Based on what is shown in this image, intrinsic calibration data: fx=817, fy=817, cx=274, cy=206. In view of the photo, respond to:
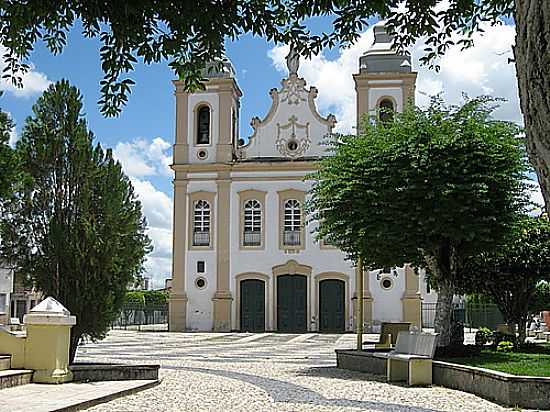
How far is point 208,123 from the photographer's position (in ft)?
126

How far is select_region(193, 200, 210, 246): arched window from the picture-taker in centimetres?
3744

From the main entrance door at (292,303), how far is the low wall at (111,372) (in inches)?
949

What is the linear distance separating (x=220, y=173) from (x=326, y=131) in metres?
5.32

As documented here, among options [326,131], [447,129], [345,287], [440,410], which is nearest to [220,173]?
[326,131]

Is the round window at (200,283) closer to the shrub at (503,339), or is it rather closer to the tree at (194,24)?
the shrub at (503,339)

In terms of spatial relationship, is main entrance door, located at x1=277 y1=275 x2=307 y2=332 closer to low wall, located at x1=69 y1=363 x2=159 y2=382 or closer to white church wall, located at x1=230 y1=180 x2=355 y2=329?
white church wall, located at x1=230 y1=180 x2=355 y2=329

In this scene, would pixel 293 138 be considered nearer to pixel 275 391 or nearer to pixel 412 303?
pixel 412 303

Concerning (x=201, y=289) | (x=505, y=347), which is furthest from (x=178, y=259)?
(x=505, y=347)

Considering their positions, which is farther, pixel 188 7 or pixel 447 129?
pixel 447 129

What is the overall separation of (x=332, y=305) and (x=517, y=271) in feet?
61.0

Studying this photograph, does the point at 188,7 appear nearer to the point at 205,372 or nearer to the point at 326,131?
the point at 205,372

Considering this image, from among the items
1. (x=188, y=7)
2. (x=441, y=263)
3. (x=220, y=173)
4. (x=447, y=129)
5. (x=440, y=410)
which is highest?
(x=220, y=173)

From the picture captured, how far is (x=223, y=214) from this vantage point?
122ft

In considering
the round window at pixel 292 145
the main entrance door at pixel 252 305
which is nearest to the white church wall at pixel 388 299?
the main entrance door at pixel 252 305
